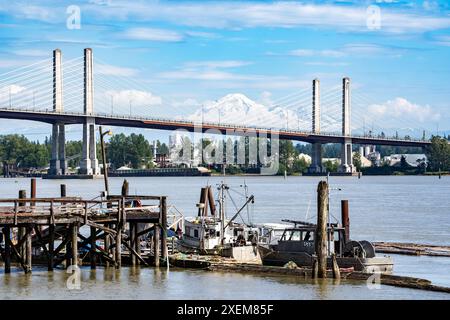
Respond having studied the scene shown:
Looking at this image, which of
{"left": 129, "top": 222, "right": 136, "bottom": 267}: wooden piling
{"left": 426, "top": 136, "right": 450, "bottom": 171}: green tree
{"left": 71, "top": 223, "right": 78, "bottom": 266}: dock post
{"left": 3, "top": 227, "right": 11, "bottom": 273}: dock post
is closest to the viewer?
{"left": 71, "top": 223, "right": 78, "bottom": 266}: dock post

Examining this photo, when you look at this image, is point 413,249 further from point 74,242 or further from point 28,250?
point 28,250

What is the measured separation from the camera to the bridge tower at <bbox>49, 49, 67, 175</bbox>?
5782 inches

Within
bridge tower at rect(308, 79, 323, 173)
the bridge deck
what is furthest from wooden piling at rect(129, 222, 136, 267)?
bridge tower at rect(308, 79, 323, 173)

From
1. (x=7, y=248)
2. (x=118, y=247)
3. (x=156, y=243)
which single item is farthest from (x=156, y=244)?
(x=7, y=248)

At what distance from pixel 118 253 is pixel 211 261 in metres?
3.39

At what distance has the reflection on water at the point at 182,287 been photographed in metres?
30.0

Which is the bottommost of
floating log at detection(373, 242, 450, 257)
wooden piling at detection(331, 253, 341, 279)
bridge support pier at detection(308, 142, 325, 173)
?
floating log at detection(373, 242, 450, 257)

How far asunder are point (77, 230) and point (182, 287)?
13.1ft

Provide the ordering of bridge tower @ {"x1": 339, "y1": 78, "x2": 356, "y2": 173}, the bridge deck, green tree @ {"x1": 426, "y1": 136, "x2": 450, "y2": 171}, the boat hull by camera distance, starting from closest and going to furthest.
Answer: the boat hull < the bridge deck < bridge tower @ {"x1": 339, "y1": 78, "x2": 356, "y2": 173} < green tree @ {"x1": 426, "y1": 136, "x2": 450, "y2": 171}

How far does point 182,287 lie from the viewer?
105 feet

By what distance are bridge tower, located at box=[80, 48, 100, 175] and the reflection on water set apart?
111 meters

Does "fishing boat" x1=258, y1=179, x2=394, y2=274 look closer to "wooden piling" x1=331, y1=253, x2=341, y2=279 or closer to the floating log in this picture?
"wooden piling" x1=331, y1=253, x2=341, y2=279
